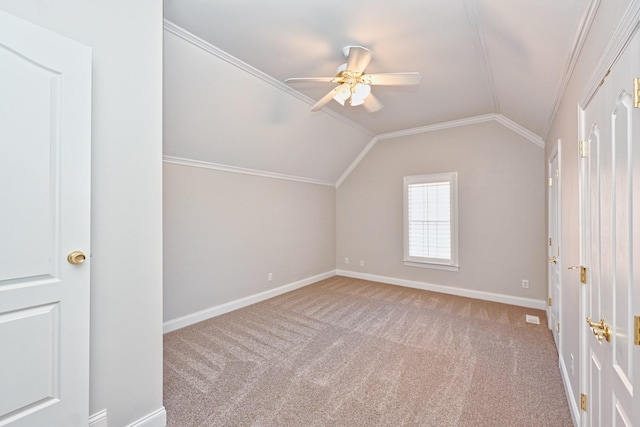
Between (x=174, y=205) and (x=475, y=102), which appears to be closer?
(x=174, y=205)

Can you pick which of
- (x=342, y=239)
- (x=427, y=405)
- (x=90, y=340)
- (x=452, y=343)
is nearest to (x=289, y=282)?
(x=342, y=239)

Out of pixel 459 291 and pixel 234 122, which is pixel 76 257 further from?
pixel 459 291

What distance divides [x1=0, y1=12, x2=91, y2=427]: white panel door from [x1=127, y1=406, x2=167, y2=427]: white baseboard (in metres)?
0.37

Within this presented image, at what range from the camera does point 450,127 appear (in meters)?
4.57

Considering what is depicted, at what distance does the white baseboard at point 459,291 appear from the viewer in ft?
13.0

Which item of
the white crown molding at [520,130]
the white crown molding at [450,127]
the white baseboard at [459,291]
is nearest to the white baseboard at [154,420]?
the white baseboard at [459,291]

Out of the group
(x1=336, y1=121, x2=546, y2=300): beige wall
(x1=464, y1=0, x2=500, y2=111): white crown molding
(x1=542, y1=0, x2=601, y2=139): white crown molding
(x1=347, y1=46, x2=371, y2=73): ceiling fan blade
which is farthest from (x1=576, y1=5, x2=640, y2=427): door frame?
(x1=336, y1=121, x2=546, y2=300): beige wall

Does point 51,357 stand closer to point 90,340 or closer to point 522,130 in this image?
point 90,340

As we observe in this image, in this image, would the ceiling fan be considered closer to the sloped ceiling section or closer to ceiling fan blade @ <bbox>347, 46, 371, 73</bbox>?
ceiling fan blade @ <bbox>347, 46, 371, 73</bbox>

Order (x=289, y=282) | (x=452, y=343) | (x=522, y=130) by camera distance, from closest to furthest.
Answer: (x=452, y=343), (x=522, y=130), (x=289, y=282)

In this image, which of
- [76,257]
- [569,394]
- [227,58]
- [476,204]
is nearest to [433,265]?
[476,204]

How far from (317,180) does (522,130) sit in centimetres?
338

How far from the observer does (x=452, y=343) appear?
2.93 m

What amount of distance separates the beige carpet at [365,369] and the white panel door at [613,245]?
2.44 ft
